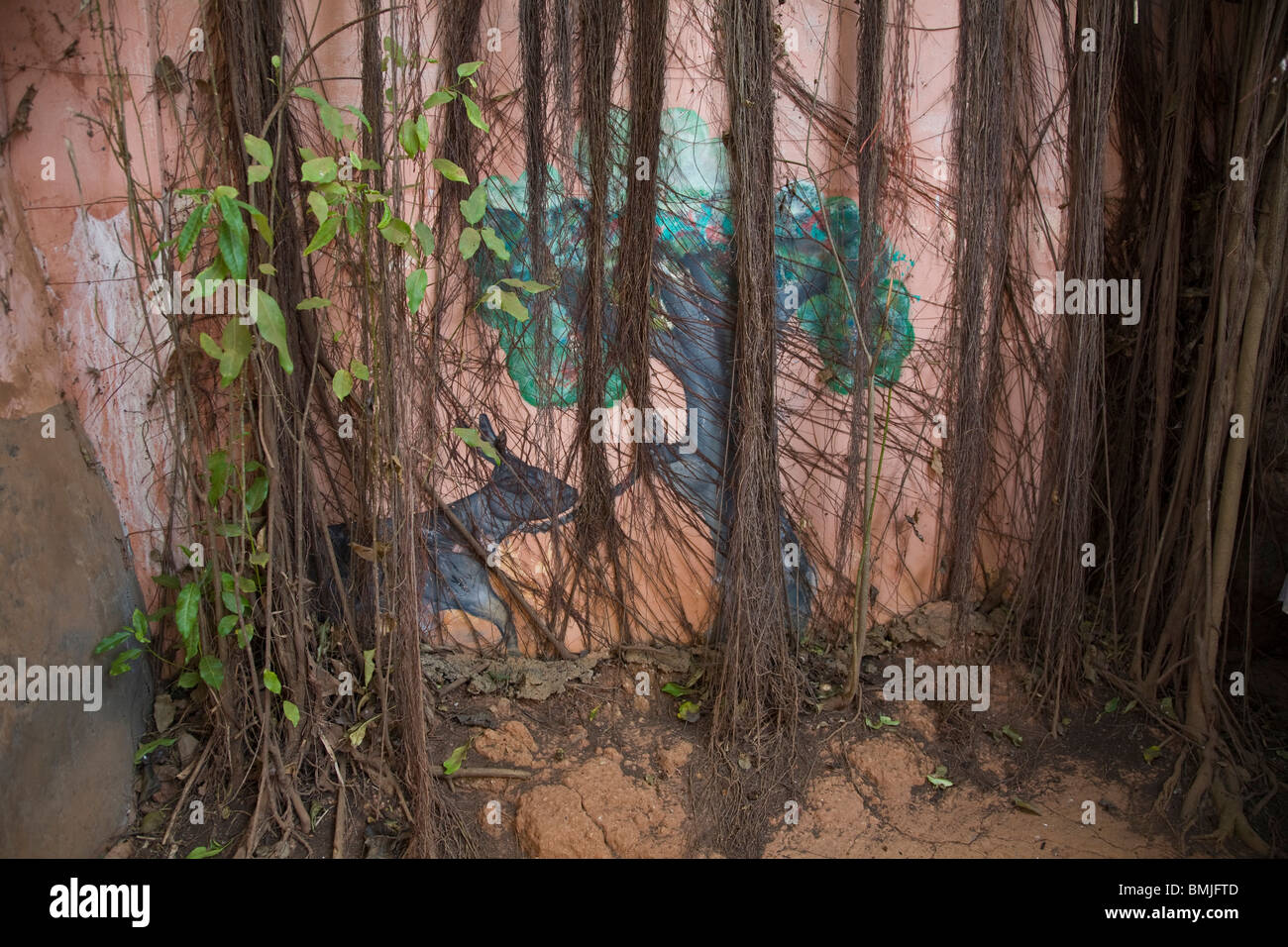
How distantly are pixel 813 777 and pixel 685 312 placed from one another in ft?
5.58

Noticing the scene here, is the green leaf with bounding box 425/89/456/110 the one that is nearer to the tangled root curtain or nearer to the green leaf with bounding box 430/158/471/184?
the green leaf with bounding box 430/158/471/184

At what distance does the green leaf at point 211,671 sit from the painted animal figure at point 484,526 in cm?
77

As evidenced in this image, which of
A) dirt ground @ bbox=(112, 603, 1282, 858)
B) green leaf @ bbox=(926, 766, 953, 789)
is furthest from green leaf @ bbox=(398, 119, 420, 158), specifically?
green leaf @ bbox=(926, 766, 953, 789)

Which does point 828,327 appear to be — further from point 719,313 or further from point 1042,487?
point 1042,487

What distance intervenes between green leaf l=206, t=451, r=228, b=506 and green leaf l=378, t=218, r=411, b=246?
2.74ft

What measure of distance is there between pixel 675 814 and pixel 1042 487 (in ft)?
6.00

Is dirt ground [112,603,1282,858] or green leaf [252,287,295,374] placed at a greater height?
green leaf [252,287,295,374]

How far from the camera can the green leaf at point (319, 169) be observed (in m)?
2.28

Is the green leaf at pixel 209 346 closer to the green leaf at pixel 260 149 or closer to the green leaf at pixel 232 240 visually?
the green leaf at pixel 232 240

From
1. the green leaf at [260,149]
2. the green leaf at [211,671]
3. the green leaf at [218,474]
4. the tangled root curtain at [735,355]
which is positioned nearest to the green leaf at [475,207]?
the tangled root curtain at [735,355]

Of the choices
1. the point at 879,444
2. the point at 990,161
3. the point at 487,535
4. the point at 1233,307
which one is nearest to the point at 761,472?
the point at 879,444

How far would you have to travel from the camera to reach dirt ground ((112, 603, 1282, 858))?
2.73m

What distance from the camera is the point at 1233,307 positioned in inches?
116

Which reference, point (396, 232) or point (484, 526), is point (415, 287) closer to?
point (396, 232)
